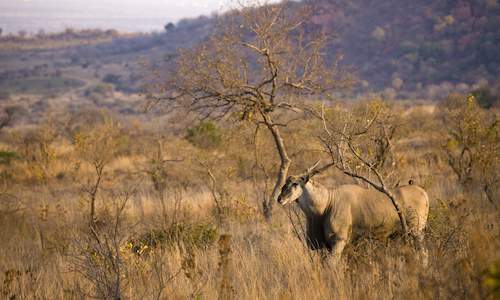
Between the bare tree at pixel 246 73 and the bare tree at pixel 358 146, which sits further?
the bare tree at pixel 246 73

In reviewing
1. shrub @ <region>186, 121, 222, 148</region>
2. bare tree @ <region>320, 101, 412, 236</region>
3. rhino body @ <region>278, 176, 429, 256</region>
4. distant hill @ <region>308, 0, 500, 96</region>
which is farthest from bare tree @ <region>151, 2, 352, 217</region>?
distant hill @ <region>308, 0, 500, 96</region>

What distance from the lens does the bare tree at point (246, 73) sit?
9.62m

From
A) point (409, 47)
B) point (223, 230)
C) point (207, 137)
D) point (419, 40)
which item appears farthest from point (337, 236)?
point (419, 40)

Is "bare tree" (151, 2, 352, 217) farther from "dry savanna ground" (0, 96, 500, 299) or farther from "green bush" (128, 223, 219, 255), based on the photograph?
"green bush" (128, 223, 219, 255)

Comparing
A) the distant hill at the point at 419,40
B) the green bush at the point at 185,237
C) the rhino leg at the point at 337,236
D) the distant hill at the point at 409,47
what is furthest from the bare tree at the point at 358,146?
the distant hill at the point at 419,40

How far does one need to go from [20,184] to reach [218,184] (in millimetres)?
8452

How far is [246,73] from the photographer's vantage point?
9.87 m

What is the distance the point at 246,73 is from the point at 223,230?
3.12 metres

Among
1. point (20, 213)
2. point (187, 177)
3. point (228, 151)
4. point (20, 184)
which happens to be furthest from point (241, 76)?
point (20, 184)

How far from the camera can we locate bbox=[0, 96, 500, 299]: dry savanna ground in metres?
5.06

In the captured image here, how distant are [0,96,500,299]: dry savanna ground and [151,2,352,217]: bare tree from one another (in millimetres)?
577

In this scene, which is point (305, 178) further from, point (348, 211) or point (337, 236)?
point (337, 236)

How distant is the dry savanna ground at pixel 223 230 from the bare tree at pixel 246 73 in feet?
1.89

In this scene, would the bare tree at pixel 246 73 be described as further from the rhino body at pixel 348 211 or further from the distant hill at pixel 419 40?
the distant hill at pixel 419 40
